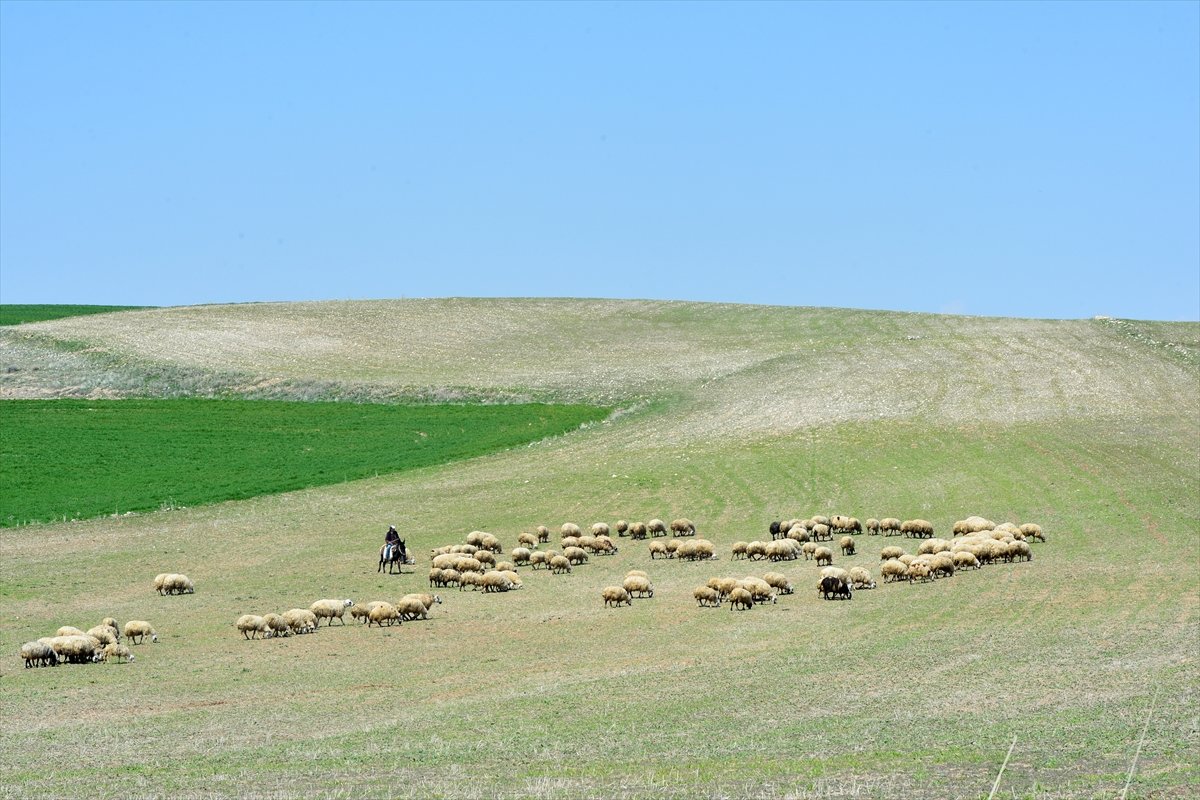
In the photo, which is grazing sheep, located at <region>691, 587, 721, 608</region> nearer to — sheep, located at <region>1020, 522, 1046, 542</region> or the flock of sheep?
the flock of sheep

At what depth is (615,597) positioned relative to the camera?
3416 cm

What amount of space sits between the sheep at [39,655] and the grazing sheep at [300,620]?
4.99 metres

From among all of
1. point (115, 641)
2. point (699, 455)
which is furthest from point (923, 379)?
point (115, 641)

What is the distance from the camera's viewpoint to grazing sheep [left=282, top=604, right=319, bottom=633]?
3192 centimetres

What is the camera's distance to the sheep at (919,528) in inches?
1727

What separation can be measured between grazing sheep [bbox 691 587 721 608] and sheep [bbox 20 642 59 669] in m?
14.0

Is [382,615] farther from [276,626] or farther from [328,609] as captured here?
[276,626]

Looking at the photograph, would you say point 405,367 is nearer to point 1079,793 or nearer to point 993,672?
point 993,672

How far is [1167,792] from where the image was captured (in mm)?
14938

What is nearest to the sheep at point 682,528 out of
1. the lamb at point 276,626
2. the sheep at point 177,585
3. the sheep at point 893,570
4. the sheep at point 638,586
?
the sheep at point 893,570

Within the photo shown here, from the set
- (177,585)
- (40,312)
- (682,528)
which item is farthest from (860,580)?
(40,312)

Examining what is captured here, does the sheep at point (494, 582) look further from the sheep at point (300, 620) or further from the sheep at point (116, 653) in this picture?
the sheep at point (116, 653)

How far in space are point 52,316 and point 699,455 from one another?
67685 mm

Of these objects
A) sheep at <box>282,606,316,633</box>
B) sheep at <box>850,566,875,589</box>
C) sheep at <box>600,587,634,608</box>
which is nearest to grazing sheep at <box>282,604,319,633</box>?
sheep at <box>282,606,316,633</box>
